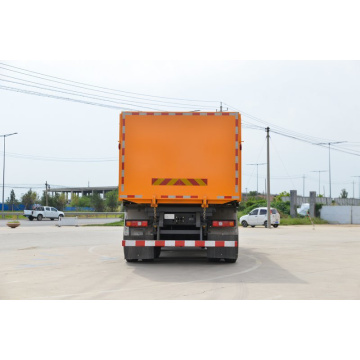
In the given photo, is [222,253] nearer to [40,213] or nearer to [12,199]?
[40,213]

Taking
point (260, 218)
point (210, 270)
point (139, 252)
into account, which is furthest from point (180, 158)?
point (260, 218)

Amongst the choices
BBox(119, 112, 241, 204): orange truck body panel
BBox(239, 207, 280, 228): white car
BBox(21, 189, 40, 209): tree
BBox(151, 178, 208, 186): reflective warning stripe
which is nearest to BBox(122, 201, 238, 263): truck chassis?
BBox(119, 112, 241, 204): orange truck body panel

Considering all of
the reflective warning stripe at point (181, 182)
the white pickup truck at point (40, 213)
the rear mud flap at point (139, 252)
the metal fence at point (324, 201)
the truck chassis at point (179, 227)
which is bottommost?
the white pickup truck at point (40, 213)

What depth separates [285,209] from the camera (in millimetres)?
58531

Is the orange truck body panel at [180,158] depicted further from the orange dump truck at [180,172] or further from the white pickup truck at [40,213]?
the white pickup truck at [40,213]

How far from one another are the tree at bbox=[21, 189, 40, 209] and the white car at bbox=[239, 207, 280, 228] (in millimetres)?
66385

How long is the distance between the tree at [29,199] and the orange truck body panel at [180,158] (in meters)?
90.5

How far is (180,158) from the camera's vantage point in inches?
484

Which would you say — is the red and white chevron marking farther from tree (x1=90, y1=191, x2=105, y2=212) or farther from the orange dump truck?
tree (x1=90, y1=191, x2=105, y2=212)

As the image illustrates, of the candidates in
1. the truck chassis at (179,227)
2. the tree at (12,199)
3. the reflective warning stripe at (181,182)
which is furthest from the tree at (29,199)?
the reflective warning stripe at (181,182)

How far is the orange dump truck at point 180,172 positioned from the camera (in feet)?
40.2
